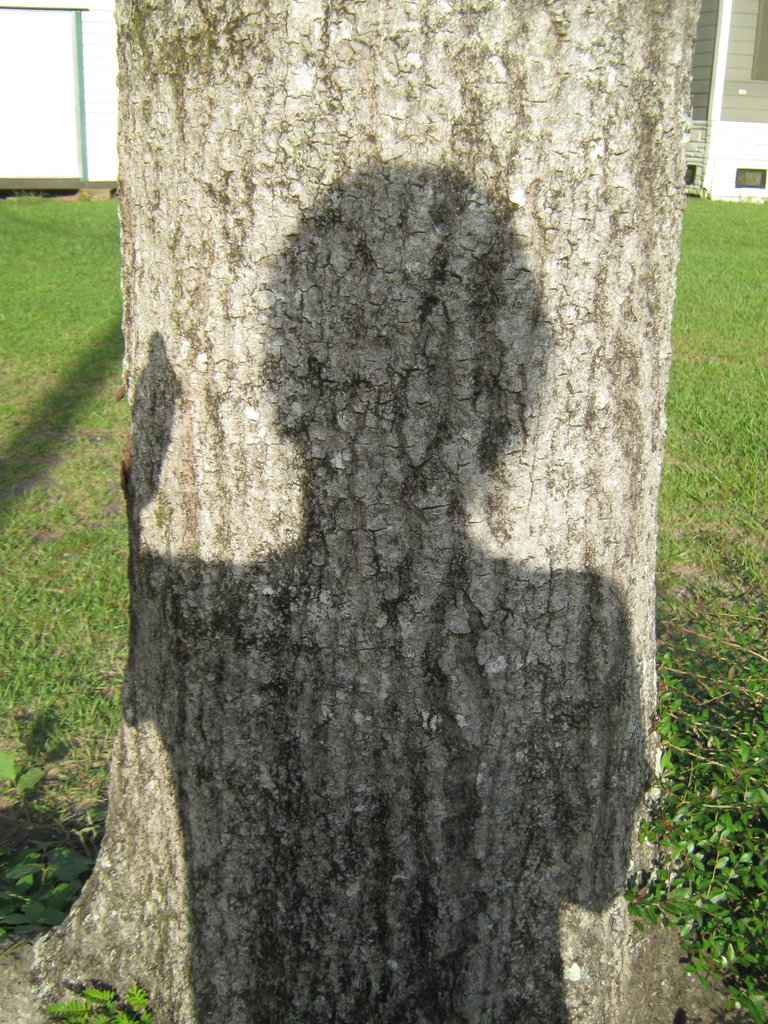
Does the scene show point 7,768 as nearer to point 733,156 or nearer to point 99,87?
point 99,87

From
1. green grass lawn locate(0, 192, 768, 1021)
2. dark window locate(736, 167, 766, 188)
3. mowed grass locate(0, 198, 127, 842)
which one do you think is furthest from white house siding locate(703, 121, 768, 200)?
mowed grass locate(0, 198, 127, 842)

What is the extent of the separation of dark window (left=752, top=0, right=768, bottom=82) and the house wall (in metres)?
0.06

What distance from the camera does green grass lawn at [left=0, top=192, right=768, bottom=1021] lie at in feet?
7.06

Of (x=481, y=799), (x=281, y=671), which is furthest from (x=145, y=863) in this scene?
(x=481, y=799)

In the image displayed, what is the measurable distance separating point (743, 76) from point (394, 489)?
1865 centimetres

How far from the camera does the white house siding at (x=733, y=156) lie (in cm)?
1775

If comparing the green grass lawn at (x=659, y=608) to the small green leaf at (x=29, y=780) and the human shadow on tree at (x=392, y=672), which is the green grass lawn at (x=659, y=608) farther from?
the human shadow on tree at (x=392, y=672)

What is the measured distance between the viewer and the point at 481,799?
1868 mm

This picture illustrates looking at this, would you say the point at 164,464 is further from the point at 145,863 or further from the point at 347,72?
the point at 145,863

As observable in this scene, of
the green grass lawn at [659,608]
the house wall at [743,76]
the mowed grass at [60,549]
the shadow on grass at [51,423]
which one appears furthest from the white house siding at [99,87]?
the house wall at [743,76]

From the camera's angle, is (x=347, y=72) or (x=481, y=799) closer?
(x=347, y=72)

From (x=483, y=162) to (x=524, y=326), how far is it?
26 cm

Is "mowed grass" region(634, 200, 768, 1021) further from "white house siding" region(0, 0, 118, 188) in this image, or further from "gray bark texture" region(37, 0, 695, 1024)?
"white house siding" region(0, 0, 118, 188)

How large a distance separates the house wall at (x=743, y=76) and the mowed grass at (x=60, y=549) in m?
12.9
